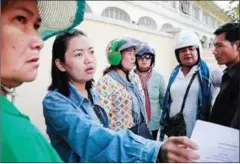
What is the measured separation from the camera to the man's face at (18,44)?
27.8 inches

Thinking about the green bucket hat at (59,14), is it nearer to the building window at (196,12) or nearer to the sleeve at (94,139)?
the sleeve at (94,139)

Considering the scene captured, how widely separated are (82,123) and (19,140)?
422mm

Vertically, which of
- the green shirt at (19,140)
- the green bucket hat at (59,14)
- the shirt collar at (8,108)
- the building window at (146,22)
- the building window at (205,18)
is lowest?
the green shirt at (19,140)

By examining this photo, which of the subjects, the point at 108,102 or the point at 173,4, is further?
the point at 173,4

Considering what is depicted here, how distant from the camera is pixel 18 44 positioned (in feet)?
2.35

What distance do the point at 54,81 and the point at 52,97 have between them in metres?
0.14

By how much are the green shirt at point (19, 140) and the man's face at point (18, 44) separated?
6 centimetres

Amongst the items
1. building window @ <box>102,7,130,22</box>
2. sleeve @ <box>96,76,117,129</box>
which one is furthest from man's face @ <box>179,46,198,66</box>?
building window @ <box>102,7,130,22</box>

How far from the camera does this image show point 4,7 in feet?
2.35

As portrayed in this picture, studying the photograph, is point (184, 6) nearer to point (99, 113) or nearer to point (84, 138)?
point (99, 113)

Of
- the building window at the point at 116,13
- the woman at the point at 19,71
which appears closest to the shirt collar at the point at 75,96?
the woman at the point at 19,71

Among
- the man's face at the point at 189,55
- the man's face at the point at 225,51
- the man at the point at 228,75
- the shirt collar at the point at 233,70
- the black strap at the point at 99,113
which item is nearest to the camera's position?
the black strap at the point at 99,113

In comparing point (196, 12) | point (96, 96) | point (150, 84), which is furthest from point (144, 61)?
point (196, 12)

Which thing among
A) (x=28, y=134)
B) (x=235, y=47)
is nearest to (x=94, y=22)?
(x=235, y=47)
